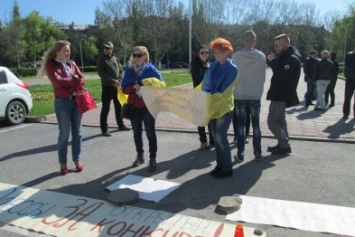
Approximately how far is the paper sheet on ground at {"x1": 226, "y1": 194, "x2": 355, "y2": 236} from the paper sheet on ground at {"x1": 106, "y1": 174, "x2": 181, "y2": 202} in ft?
3.22

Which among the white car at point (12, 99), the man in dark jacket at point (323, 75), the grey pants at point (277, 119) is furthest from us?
the man in dark jacket at point (323, 75)

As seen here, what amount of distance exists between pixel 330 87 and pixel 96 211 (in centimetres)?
1008

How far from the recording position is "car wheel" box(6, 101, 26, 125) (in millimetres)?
9188

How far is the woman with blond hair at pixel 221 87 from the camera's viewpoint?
15.5 feet

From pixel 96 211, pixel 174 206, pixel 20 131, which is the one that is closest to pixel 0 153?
pixel 20 131

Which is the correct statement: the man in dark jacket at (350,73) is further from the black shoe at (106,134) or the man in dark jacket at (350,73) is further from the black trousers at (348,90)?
the black shoe at (106,134)

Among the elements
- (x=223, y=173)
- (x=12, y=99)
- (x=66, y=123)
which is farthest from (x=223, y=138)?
(x=12, y=99)

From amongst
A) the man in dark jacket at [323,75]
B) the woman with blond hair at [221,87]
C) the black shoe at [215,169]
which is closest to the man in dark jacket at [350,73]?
the man in dark jacket at [323,75]

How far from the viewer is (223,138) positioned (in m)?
4.96

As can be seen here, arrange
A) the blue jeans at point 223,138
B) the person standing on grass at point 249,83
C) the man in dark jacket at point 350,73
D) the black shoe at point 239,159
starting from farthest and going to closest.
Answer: the man in dark jacket at point 350,73
the black shoe at point 239,159
the person standing on grass at point 249,83
the blue jeans at point 223,138

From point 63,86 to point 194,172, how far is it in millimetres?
2246

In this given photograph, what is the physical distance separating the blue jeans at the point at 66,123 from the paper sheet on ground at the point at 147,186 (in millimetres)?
954

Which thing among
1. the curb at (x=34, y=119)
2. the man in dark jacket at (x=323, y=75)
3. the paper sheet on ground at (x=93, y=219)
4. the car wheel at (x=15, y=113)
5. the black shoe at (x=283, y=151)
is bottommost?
the paper sheet on ground at (x=93, y=219)

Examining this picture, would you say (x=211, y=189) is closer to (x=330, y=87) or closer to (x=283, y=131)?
(x=283, y=131)
